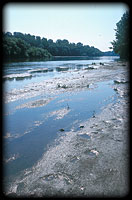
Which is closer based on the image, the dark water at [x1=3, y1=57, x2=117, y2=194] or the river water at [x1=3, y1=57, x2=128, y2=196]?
the river water at [x1=3, y1=57, x2=128, y2=196]

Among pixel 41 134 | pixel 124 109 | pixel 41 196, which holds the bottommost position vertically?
pixel 41 196

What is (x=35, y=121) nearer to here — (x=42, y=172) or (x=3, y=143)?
(x=3, y=143)

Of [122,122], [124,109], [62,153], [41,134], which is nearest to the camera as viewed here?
[62,153]

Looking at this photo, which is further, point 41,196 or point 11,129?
point 11,129

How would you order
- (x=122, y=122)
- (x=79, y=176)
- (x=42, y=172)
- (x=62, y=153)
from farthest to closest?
1. (x=122, y=122)
2. (x=62, y=153)
3. (x=42, y=172)
4. (x=79, y=176)

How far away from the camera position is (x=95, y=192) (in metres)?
2.42

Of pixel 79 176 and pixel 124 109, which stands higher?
pixel 124 109

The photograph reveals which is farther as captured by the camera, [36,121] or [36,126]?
[36,121]

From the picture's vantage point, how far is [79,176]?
279cm

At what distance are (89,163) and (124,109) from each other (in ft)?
Answer: 12.3

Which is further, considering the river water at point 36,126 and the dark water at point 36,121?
the dark water at point 36,121

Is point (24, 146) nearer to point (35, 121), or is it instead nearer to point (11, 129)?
point (11, 129)

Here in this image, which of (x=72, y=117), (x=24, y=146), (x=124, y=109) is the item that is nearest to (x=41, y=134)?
(x=24, y=146)

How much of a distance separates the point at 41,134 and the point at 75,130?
1110 mm
